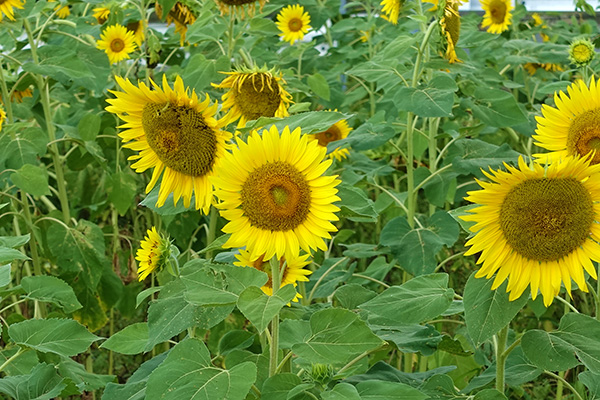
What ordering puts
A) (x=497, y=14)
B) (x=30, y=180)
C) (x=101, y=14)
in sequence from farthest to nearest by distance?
1. (x=497, y=14)
2. (x=101, y=14)
3. (x=30, y=180)

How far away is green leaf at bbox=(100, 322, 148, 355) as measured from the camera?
1104mm

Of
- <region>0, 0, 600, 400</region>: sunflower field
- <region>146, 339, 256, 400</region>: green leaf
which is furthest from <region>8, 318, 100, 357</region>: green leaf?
<region>146, 339, 256, 400</region>: green leaf

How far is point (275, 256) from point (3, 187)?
48.7 inches

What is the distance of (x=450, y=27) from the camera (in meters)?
1.56

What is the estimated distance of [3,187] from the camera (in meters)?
1.98

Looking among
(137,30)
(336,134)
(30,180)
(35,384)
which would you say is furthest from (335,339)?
(137,30)

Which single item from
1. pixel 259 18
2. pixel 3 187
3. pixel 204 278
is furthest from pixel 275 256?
pixel 3 187

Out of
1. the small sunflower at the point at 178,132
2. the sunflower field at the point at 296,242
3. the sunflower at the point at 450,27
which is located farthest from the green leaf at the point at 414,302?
the sunflower at the point at 450,27

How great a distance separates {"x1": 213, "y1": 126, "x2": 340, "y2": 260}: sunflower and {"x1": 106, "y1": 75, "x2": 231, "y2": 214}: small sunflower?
0.08 metres

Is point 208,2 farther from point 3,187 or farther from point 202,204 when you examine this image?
point 202,204

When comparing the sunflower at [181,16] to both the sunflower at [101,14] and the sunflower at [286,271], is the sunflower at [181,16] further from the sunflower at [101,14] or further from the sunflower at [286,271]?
the sunflower at [286,271]

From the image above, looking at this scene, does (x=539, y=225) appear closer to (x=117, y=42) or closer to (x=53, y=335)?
(x=53, y=335)

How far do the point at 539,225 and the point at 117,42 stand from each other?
5.39ft

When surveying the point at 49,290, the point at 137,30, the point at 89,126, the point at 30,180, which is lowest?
the point at 49,290
